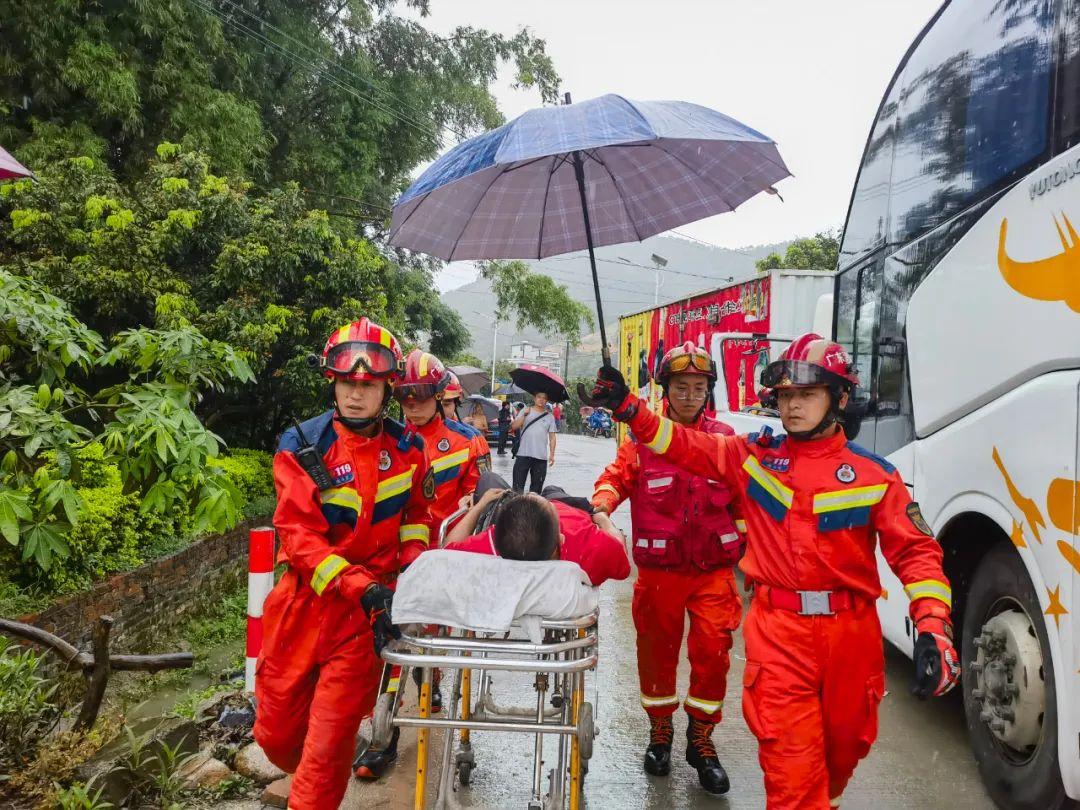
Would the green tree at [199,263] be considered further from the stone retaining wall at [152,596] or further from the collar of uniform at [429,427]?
the collar of uniform at [429,427]

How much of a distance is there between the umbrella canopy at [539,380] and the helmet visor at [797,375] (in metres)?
0.90

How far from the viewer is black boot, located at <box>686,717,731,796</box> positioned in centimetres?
381

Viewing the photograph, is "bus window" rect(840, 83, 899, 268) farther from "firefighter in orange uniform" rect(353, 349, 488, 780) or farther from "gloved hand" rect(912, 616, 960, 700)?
"gloved hand" rect(912, 616, 960, 700)

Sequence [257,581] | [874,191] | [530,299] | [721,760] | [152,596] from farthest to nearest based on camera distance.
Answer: [530,299], [152,596], [874,191], [257,581], [721,760]

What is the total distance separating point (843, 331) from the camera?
19.7 ft

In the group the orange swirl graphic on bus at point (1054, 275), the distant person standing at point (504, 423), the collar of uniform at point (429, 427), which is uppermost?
the distant person standing at point (504, 423)

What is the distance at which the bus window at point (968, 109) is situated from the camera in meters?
3.50

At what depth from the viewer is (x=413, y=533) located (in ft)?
11.3

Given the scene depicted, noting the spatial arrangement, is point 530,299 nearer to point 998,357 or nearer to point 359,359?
point 998,357

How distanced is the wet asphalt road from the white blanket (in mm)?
637

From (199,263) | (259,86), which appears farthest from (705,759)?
(259,86)

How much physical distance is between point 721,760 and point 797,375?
222cm

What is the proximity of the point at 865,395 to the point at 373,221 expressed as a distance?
11528 millimetres

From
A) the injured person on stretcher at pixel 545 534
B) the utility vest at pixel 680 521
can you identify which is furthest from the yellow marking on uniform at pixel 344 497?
the utility vest at pixel 680 521
